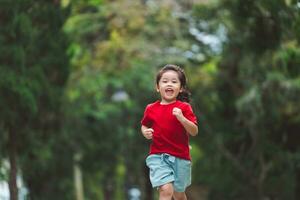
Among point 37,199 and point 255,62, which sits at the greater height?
point 255,62

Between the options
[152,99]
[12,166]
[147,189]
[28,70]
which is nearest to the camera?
[28,70]

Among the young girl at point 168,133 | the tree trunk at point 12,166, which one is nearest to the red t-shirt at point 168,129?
the young girl at point 168,133

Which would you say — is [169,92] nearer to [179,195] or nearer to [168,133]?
[168,133]

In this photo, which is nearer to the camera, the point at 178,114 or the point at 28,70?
the point at 178,114

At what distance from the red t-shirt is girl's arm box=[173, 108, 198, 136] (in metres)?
0.10

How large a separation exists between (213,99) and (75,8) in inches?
216

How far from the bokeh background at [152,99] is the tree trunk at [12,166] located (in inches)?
27.5

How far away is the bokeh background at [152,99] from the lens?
2008 cm

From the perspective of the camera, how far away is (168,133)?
22.6 feet

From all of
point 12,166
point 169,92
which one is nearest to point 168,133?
point 169,92

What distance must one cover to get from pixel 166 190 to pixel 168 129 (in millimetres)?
557

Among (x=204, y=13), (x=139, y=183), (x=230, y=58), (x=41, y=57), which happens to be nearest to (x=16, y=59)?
(x=41, y=57)

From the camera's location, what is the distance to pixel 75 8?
22875 mm

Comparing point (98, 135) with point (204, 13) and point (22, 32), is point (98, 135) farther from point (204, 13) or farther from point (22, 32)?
point (22, 32)
